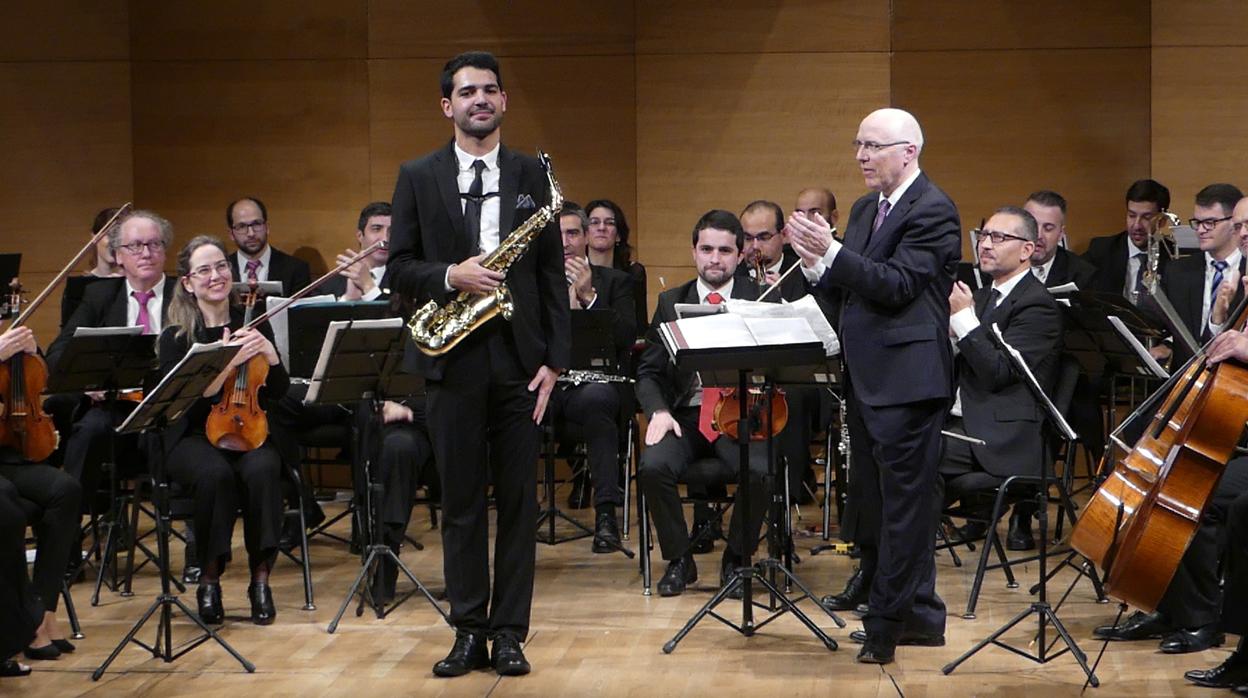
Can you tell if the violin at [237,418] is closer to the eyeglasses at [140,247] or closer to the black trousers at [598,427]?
the eyeglasses at [140,247]

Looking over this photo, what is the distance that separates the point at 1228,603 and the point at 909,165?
4.78 ft

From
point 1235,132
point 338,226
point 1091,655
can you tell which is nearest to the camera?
point 1091,655

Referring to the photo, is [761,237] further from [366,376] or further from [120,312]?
[120,312]

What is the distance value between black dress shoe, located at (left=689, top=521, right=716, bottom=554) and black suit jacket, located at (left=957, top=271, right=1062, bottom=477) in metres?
1.00

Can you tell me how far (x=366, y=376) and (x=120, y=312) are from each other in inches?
54.9

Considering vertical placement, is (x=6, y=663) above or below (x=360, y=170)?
below

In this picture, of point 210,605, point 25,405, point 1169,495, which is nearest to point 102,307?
point 25,405

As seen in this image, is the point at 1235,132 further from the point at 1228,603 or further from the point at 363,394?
the point at 363,394

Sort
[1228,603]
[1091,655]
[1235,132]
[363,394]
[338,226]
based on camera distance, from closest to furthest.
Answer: [1228,603]
[1091,655]
[363,394]
[1235,132]
[338,226]

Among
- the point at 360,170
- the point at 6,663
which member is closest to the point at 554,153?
the point at 360,170

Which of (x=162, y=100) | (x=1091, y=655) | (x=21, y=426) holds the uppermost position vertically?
(x=162, y=100)

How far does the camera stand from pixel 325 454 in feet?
25.6

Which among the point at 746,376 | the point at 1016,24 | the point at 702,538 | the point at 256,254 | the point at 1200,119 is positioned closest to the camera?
the point at 746,376

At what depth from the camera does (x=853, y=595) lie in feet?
16.6
